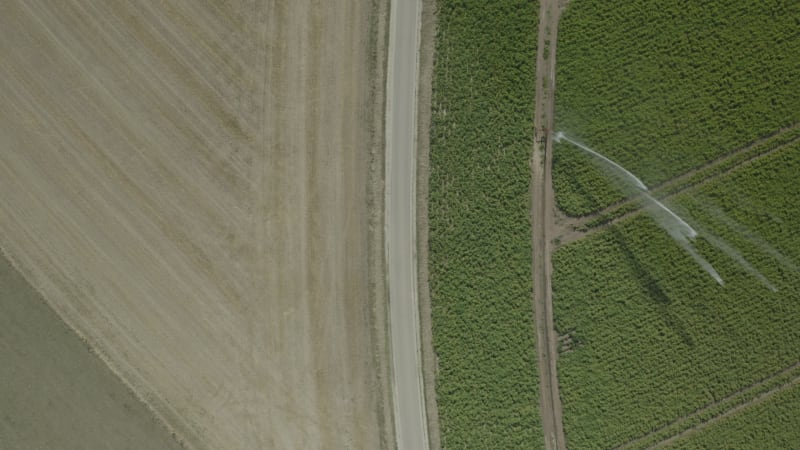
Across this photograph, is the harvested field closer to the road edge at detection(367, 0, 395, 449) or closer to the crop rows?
the road edge at detection(367, 0, 395, 449)

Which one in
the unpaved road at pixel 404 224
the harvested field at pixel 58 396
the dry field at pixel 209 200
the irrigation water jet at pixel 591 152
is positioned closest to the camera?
the dry field at pixel 209 200

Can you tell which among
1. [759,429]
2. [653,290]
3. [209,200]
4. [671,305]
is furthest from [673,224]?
[209,200]

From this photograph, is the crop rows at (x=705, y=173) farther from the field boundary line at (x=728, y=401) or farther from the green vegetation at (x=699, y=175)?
the field boundary line at (x=728, y=401)

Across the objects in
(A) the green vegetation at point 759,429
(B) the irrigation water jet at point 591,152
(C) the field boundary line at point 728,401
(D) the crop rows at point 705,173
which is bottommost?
(A) the green vegetation at point 759,429

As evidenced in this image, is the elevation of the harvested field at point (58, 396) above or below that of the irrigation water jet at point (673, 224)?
above

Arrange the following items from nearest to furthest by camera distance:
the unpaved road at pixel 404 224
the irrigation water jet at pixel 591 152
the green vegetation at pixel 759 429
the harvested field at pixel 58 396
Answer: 1. the unpaved road at pixel 404 224
2. the irrigation water jet at pixel 591 152
3. the harvested field at pixel 58 396
4. the green vegetation at pixel 759 429

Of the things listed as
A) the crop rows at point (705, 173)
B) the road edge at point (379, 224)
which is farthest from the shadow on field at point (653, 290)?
the road edge at point (379, 224)

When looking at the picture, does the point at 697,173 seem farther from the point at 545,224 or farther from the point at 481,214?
the point at 481,214
